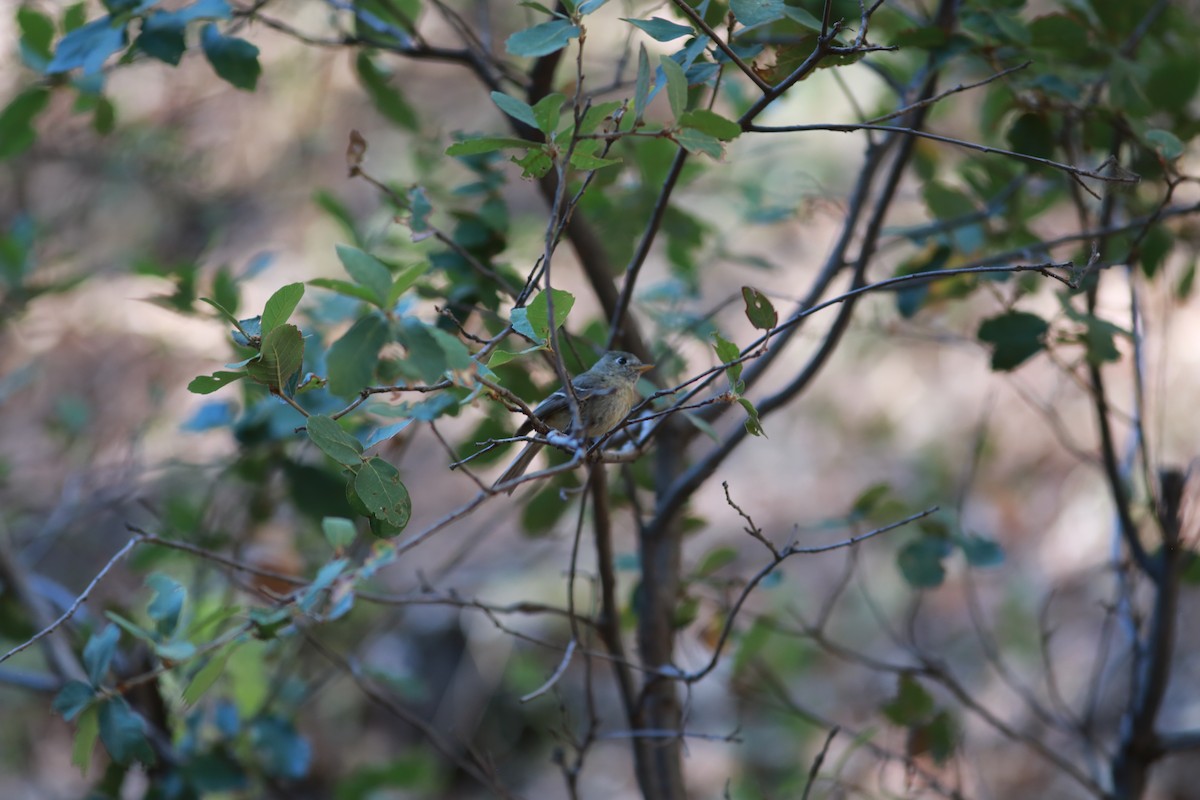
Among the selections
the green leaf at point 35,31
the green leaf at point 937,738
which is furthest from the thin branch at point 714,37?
the green leaf at point 35,31

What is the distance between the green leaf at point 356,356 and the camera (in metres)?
1.09

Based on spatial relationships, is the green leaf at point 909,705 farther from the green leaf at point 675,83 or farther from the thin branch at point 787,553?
the green leaf at point 675,83

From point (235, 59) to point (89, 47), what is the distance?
0.90ft

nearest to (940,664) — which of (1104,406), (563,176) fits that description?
(1104,406)

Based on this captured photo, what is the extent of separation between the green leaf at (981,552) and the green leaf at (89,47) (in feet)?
6.76

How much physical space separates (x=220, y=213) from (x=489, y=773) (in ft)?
27.7

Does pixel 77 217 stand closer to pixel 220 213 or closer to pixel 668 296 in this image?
pixel 220 213

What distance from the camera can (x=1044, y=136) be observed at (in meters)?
2.30

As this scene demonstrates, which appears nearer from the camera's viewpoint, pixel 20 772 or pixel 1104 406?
pixel 1104 406

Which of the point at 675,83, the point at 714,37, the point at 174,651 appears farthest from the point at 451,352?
the point at 174,651

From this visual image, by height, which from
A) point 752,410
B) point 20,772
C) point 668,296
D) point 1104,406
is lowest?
point 20,772

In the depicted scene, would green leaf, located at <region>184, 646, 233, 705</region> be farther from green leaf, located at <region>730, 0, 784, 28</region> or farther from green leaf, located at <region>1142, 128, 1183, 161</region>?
green leaf, located at <region>1142, 128, 1183, 161</region>

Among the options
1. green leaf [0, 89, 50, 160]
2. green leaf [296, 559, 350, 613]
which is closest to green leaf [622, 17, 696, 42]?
green leaf [296, 559, 350, 613]

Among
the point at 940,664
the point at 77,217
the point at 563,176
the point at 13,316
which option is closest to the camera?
the point at 563,176
